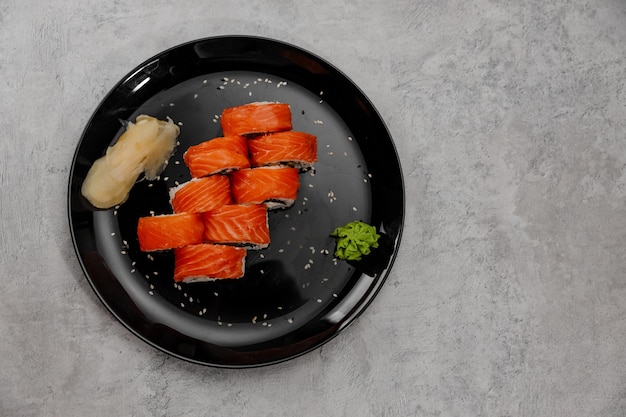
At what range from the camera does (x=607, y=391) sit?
3.14 metres

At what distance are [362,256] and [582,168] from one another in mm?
1361

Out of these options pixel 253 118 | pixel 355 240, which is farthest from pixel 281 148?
pixel 355 240

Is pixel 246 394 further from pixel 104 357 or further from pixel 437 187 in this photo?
pixel 437 187

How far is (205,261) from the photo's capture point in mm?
2691

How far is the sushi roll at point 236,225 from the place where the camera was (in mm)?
2717

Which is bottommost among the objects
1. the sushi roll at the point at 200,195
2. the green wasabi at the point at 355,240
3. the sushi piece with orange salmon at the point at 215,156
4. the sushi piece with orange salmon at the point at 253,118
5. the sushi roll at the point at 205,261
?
the sushi roll at the point at 205,261

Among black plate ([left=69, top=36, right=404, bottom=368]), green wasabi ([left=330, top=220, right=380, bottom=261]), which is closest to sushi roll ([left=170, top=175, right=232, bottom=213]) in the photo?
black plate ([left=69, top=36, right=404, bottom=368])

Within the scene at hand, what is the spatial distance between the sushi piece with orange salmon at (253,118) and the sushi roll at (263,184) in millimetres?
190

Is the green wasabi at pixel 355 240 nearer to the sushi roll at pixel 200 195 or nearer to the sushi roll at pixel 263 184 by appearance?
the sushi roll at pixel 263 184

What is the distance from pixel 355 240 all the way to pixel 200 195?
76 cm

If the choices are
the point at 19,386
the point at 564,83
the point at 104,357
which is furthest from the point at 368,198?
the point at 19,386

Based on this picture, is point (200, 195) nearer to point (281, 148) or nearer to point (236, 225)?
point (236, 225)

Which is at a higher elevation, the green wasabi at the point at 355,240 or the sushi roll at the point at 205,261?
the green wasabi at the point at 355,240

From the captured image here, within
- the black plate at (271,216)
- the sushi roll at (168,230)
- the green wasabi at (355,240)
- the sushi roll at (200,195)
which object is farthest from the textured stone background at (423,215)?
the sushi roll at (200,195)
